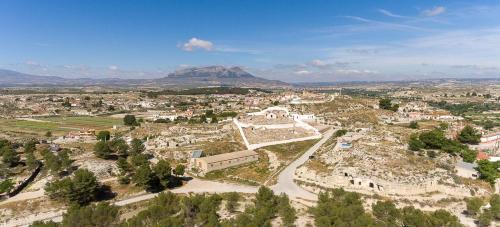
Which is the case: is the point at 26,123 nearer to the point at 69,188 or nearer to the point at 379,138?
the point at 69,188

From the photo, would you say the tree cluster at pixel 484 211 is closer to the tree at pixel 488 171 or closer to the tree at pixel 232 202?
the tree at pixel 488 171

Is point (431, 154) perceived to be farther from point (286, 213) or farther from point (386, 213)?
point (286, 213)

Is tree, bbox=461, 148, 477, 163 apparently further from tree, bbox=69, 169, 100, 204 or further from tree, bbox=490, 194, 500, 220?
tree, bbox=69, 169, 100, 204

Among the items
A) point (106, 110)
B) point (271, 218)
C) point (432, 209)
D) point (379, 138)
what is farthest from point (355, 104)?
point (106, 110)

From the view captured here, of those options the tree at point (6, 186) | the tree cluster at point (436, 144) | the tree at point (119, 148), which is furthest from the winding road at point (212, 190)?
the tree cluster at point (436, 144)

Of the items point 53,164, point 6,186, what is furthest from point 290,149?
point 6,186
